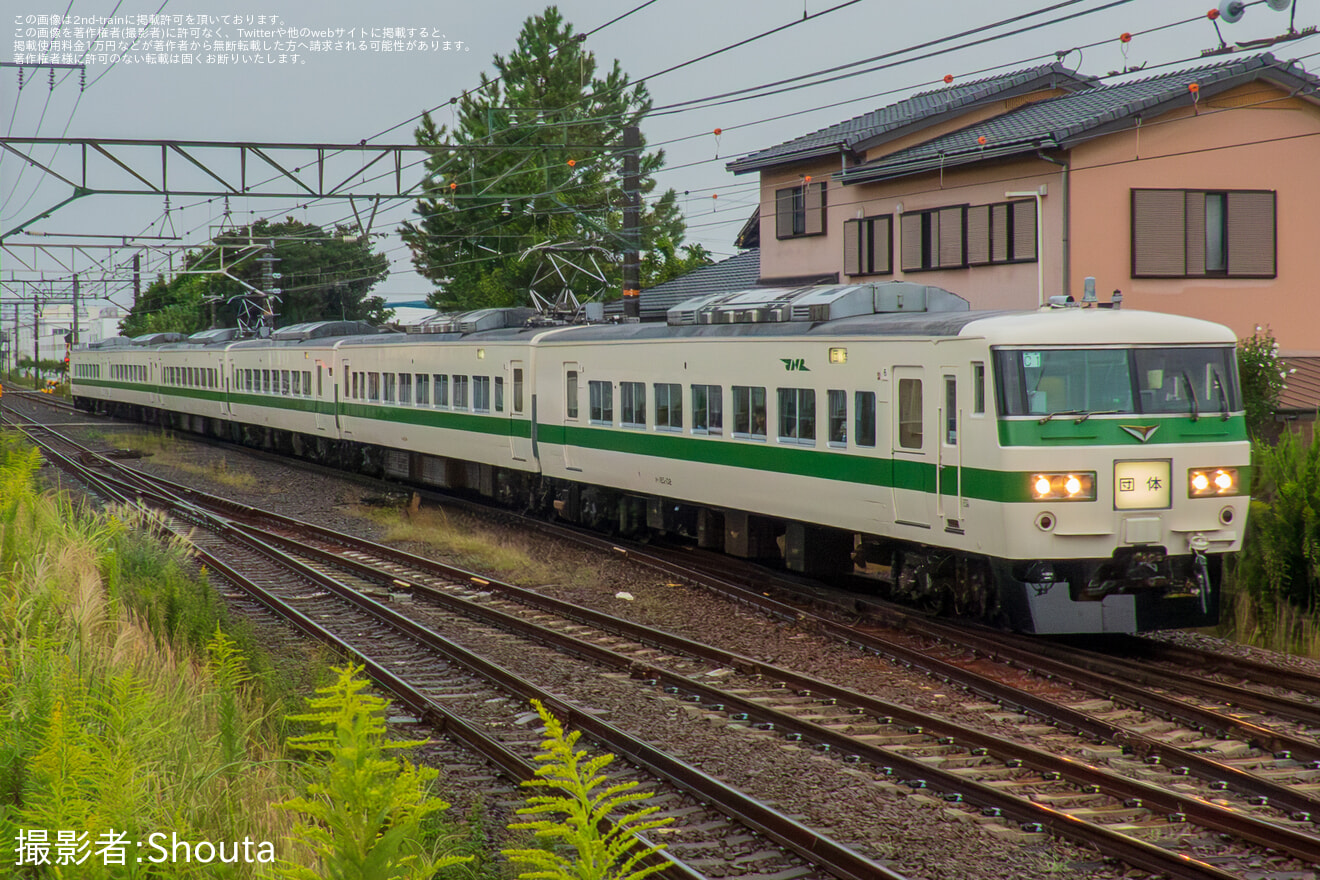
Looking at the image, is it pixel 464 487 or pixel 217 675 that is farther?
pixel 464 487

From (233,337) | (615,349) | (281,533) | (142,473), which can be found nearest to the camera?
(615,349)

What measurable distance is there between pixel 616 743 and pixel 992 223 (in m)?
16.7

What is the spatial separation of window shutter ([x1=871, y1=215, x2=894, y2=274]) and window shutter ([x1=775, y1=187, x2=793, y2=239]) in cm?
321

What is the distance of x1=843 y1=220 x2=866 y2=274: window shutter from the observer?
26.6 meters

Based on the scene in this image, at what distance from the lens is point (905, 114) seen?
28.9 m

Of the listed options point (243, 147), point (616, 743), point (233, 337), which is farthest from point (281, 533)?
point (233, 337)

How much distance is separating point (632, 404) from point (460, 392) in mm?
6037

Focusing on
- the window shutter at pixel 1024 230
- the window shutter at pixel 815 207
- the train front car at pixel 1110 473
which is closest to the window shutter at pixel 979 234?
the window shutter at pixel 1024 230

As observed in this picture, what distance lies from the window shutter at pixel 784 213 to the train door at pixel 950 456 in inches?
720

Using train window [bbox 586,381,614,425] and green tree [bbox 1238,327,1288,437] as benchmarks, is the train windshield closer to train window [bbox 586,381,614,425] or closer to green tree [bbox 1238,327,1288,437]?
green tree [bbox 1238,327,1288,437]

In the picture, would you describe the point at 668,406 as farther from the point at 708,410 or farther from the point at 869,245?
the point at 869,245

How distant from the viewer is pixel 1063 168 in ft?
70.9

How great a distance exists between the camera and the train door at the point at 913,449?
11445mm

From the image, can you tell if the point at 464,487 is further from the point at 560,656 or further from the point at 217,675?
the point at 217,675
